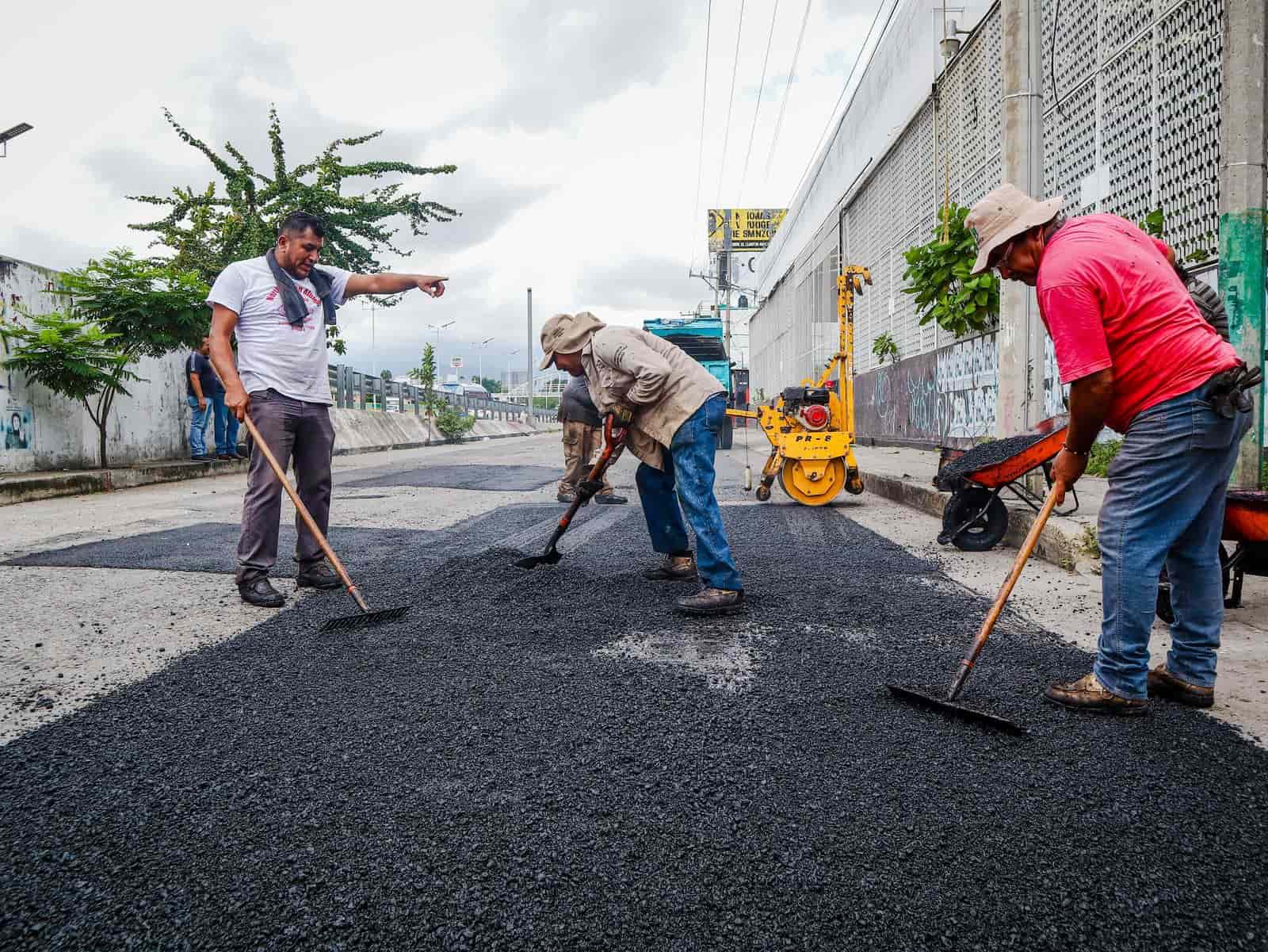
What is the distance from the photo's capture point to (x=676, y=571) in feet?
14.9

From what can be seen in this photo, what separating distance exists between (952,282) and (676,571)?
5.11 m

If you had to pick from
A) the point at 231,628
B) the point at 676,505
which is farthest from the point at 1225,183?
the point at 231,628

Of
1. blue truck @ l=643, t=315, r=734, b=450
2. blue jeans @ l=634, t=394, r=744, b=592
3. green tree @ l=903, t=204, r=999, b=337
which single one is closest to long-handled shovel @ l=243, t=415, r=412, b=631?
blue jeans @ l=634, t=394, r=744, b=592

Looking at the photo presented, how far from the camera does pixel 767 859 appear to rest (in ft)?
5.70

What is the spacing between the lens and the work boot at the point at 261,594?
3930mm

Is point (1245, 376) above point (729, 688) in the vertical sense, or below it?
above

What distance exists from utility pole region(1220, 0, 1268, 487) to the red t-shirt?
2.62m

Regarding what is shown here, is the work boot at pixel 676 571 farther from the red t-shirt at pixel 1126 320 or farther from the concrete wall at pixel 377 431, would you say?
the concrete wall at pixel 377 431

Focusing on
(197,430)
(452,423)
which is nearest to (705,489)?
(197,430)

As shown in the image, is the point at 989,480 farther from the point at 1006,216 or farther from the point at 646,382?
the point at 1006,216

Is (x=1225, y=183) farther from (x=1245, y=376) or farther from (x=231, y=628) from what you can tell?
(x=231, y=628)

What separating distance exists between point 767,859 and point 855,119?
21.7 metres

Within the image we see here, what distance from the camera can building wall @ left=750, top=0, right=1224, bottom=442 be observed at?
752 cm

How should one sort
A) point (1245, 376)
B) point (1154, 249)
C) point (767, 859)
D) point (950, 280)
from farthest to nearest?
point (950, 280) < point (1154, 249) < point (1245, 376) < point (767, 859)
